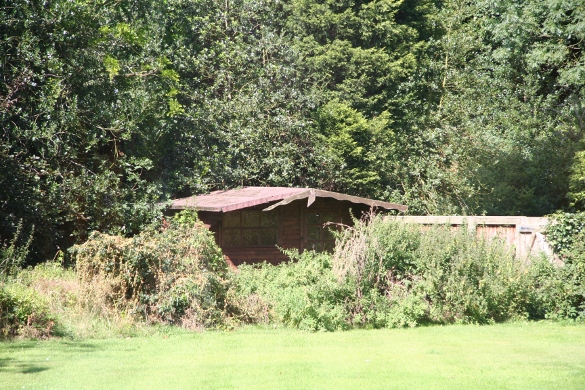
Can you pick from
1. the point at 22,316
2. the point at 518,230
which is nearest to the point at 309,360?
the point at 22,316

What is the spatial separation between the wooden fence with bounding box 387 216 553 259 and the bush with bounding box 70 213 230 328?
4634 mm

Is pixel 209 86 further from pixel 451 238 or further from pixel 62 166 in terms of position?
pixel 451 238

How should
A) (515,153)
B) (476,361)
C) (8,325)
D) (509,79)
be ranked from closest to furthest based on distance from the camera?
(476,361) → (8,325) → (515,153) → (509,79)

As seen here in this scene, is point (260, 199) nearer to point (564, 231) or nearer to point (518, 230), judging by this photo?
point (518, 230)

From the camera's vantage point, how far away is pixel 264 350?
10.6 meters

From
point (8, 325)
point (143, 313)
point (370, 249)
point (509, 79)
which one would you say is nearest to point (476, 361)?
point (370, 249)

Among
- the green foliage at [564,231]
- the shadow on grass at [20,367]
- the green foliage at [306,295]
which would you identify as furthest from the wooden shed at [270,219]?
the shadow on grass at [20,367]

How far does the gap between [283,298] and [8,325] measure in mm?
4765

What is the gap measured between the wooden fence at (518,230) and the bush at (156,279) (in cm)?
463

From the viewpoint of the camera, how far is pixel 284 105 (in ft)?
92.3

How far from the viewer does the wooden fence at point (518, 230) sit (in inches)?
563

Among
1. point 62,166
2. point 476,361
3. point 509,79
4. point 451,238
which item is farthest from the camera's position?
point 509,79

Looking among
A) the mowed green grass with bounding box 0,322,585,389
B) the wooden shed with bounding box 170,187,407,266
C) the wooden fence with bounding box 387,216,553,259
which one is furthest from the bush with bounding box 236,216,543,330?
the wooden shed with bounding box 170,187,407,266

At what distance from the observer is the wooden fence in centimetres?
1429
